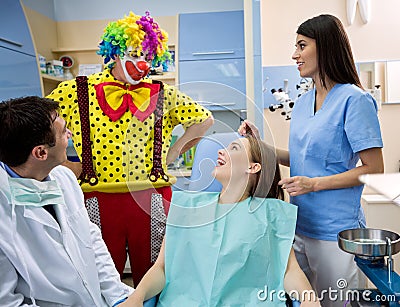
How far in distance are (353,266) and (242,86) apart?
1698 millimetres

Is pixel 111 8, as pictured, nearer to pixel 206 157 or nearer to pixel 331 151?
pixel 206 157

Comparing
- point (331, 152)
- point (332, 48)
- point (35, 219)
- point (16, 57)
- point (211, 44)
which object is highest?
point (211, 44)

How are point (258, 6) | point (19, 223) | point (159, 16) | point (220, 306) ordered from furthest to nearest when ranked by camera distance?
point (159, 16), point (258, 6), point (220, 306), point (19, 223)

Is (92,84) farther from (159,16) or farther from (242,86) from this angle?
(159,16)

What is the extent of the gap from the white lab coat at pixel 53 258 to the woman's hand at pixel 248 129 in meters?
0.54

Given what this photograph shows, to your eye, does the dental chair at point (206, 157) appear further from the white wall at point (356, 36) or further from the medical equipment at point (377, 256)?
the white wall at point (356, 36)

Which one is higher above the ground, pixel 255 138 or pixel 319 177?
pixel 255 138

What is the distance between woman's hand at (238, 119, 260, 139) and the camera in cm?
135

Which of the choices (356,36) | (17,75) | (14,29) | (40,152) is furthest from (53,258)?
(356,36)

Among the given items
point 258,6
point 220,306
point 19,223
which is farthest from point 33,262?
point 258,6

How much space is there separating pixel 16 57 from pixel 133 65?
116 cm

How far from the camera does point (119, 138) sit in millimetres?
1624

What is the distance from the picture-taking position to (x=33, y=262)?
1073mm

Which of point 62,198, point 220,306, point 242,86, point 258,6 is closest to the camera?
point 62,198
